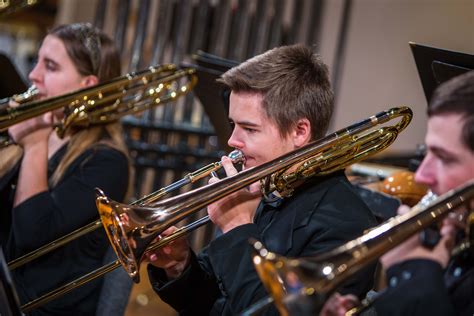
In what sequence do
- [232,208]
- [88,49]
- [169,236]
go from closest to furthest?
[232,208]
[169,236]
[88,49]

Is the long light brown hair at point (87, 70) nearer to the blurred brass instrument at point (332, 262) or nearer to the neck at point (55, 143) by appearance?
the neck at point (55, 143)

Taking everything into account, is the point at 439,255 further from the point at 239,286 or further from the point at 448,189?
the point at 239,286

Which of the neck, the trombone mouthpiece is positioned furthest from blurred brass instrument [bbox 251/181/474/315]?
the neck

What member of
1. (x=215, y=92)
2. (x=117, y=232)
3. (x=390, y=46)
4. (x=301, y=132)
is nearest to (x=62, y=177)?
(x=215, y=92)

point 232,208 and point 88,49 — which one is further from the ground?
point 88,49

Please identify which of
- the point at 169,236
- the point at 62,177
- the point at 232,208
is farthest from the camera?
the point at 62,177

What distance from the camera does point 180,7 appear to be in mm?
4336

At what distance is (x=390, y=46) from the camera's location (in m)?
4.84

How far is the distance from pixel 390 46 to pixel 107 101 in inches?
115

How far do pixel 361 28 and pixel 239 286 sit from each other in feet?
12.3

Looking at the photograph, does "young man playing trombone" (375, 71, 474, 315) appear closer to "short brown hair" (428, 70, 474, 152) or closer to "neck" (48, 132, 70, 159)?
"short brown hair" (428, 70, 474, 152)

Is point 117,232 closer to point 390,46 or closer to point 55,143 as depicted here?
point 55,143

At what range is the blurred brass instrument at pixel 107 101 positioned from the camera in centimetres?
218

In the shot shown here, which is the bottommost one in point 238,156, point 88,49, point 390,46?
point 238,156
